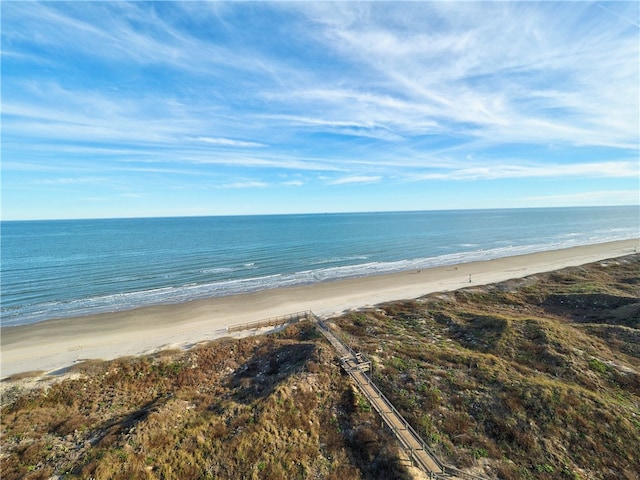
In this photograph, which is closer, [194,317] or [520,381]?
[520,381]

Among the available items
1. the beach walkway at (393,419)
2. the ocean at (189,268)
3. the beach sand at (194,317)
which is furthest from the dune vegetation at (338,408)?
the ocean at (189,268)

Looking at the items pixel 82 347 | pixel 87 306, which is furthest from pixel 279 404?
pixel 87 306

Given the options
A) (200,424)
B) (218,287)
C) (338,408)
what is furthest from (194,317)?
(338,408)

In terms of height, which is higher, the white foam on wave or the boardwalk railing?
the white foam on wave

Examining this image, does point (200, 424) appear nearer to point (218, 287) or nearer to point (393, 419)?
point (393, 419)

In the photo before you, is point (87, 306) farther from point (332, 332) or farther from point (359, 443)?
point (359, 443)

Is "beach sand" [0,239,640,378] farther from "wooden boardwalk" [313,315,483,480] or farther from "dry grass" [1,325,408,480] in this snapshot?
"wooden boardwalk" [313,315,483,480]

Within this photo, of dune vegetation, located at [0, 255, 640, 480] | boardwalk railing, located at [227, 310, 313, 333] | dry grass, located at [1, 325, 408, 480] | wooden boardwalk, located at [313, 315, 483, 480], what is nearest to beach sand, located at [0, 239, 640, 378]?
boardwalk railing, located at [227, 310, 313, 333]
